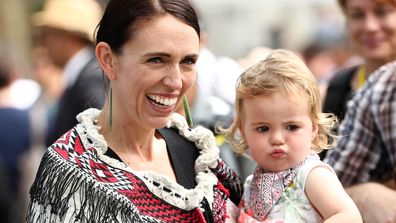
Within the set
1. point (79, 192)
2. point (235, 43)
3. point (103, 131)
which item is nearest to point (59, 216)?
point (79, 192)

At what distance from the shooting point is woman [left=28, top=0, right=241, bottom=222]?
3.29 meters

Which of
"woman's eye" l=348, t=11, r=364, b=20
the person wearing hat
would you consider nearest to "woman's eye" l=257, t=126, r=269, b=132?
"woman's eye" l=348, t=11, r=364, b=20

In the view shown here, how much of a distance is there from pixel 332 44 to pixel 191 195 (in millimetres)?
9222

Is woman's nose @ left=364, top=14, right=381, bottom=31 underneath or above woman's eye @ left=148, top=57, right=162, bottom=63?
underneath

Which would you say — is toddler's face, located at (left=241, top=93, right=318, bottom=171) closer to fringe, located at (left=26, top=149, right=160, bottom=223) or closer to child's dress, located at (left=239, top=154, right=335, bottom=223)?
child's dress, located at (left=239, top=154, right=335, bottom=223)

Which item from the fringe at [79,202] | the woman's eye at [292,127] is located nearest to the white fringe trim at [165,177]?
the fringe at [79,202]

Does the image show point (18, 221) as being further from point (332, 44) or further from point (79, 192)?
point (332, 44)

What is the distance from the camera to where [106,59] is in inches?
139

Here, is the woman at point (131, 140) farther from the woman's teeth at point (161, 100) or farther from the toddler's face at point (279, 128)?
the toddler's face at point (279, 128)

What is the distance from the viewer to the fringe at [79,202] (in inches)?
129

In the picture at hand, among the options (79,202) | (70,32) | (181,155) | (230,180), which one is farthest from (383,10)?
(79,202)

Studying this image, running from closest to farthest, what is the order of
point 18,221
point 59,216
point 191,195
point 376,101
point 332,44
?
point 59,216, point 191,195, point 376,101, point 18,221, point 332,44

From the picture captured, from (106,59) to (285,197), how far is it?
2.67 feet

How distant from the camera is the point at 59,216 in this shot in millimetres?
3273
